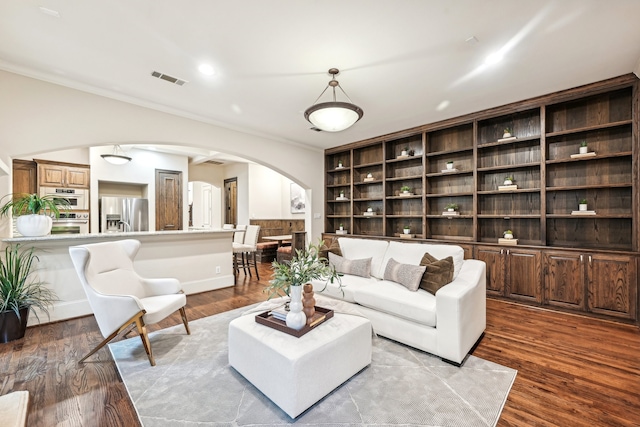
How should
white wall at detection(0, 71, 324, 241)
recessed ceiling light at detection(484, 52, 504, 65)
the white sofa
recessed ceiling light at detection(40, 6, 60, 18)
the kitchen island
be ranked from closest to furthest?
recessed ceiling light at detection(40, 6, 60, 18)
the white sofa
recessed ceiling light at detection(484, 52, 504, 65)
white wall at detection(0, 71, 324, 241)
the kitchen island

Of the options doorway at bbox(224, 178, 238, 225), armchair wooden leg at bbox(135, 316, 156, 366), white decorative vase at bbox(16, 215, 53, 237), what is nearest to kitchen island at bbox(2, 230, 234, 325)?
white decorative vase at bbox(16, 215, 53, 237)

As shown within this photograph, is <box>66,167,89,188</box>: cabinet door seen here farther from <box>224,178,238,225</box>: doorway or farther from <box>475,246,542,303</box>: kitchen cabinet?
<box>475,246,542,303</box>: kitchen cabinet

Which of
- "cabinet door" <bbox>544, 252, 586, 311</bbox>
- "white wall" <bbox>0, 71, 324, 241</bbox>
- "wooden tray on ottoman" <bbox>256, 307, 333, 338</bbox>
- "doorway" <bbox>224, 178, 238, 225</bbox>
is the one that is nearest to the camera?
"wooden tray on ottoman" <bbox>256, 307, 333, 338</bbox>

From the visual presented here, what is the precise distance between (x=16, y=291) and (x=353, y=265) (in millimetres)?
3647

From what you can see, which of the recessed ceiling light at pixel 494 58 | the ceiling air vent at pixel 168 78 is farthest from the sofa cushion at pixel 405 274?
the ceiling air vent at pixel 168 78

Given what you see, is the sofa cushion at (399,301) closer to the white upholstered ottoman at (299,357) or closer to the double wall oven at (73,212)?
the white upholstered ottoman at (299,357)

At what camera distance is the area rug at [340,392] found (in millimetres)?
1764

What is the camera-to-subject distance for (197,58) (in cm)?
285

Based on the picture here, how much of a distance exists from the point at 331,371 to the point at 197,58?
122 inches

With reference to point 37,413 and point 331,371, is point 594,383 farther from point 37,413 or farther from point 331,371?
point 37,413

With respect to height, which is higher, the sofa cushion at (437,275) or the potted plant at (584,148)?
the potted plant at (584,148)

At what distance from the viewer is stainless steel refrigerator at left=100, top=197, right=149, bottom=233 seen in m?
6.69

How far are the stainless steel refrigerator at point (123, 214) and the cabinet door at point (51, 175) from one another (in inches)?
33.8

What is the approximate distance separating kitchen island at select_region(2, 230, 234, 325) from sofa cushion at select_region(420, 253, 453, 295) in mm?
3425
